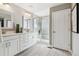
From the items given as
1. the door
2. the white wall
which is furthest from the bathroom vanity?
the door

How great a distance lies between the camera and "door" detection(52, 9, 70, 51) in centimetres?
380

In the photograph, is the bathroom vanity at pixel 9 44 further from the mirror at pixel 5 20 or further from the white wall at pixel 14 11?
the white wall at pixel 14 11

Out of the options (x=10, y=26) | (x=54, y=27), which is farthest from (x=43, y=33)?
(x=10, y=26)

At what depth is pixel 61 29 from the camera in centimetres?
402

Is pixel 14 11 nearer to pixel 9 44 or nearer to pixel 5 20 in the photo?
pixel 5 20

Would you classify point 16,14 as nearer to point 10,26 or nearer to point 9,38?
point 10,26

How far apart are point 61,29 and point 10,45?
7.47 feet

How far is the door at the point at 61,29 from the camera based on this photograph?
150 inches

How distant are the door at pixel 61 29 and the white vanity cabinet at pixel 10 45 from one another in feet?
6.30

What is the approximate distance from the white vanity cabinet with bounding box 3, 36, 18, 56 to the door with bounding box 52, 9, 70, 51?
6.30ft

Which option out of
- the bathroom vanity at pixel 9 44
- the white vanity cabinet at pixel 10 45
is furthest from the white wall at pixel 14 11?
the white vanity cabinet at pixel 10 45

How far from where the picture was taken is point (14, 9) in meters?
3.85

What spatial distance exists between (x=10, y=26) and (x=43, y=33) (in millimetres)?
3563

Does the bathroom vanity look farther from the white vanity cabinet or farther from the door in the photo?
the door
